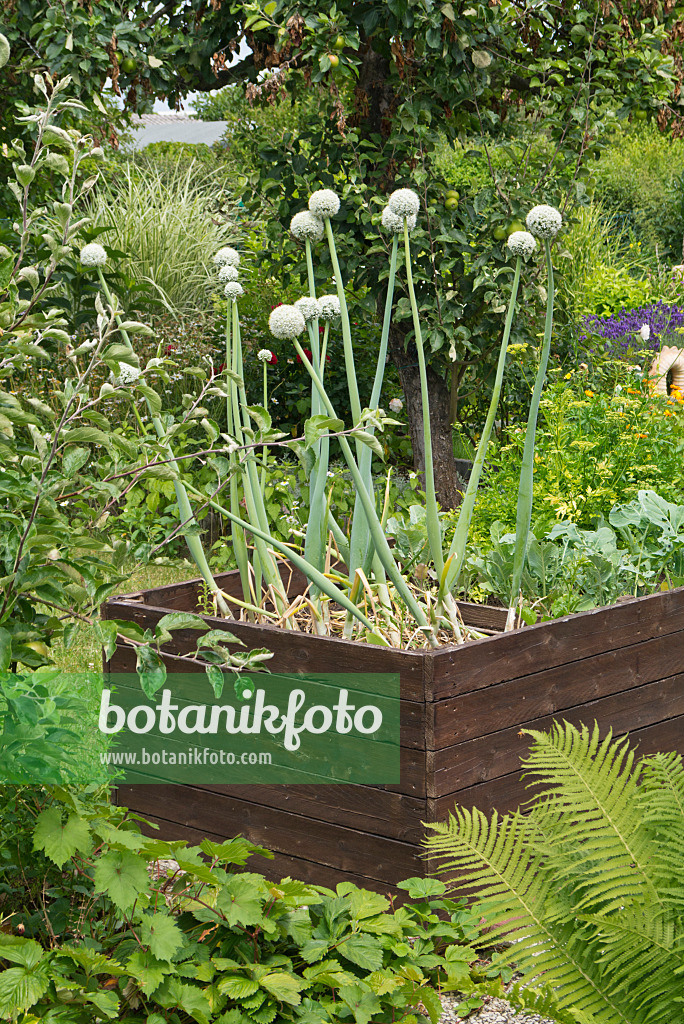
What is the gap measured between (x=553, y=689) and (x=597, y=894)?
0.87m

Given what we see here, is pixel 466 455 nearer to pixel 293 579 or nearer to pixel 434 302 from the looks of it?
pixel 434 302

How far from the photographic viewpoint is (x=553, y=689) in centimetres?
228

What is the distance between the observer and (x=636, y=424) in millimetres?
3467

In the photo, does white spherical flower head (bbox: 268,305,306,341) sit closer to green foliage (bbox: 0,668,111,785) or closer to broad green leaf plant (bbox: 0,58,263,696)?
broad green leaf plant (bbox: 0,58,263,696)

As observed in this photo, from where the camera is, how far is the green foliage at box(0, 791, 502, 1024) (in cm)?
151

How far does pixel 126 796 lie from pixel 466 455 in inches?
150

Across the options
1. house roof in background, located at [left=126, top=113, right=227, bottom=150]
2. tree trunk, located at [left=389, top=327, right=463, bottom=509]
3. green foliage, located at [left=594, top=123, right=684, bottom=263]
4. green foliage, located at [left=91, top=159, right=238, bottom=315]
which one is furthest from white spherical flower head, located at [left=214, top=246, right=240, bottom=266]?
house roof in background, located at [left=126, top=113, right=227, bottom=150]

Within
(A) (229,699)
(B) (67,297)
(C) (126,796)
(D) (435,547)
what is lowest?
(C) (126,796)

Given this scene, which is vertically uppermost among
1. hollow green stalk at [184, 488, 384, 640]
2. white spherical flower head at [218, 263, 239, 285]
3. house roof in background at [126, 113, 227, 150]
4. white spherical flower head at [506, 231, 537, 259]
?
house roof in background at [126, 113, 227, 150]

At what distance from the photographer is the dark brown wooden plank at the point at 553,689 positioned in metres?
2.05

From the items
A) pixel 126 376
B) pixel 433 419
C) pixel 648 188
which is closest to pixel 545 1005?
pixel 126 376

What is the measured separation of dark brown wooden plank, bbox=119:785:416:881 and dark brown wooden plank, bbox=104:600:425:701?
0.32 meters

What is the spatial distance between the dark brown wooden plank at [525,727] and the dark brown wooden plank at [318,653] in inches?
6.6

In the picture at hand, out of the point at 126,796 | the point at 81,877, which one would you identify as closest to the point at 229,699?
the point at 126,796
